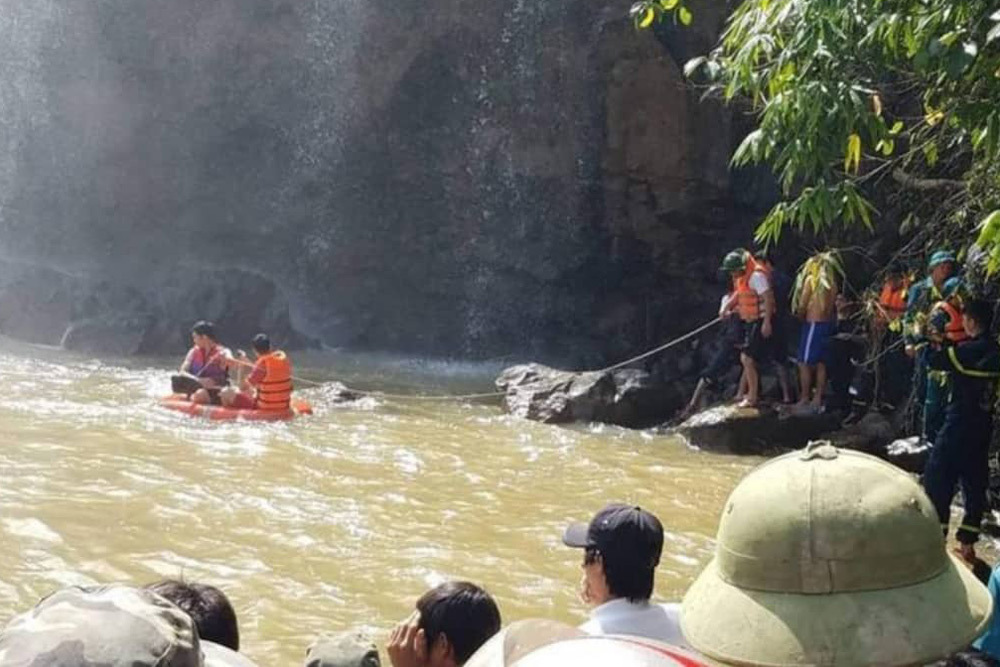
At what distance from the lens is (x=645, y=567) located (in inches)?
125

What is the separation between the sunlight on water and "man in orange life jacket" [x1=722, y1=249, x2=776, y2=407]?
47.7 inches

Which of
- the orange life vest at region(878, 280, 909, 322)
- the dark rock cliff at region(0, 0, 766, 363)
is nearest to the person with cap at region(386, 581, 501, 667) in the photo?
the orange life vest at region(878, 280, 909, 322)

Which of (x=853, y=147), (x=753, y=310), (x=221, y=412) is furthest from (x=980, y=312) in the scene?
(x=221, y=412)

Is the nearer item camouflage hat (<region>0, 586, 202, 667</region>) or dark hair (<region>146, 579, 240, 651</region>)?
camouflage hat (<region>0, 586, 202, 667</region>)

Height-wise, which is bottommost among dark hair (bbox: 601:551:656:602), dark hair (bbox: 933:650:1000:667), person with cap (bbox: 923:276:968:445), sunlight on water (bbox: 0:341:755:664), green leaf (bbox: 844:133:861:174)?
sunlight on water (bbox: 0:341:755:664)

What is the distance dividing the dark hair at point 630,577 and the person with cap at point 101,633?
1.78 meters

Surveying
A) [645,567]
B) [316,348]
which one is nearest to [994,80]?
[645,567]

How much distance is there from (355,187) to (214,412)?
9.48 meters

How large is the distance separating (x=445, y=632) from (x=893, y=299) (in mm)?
8543

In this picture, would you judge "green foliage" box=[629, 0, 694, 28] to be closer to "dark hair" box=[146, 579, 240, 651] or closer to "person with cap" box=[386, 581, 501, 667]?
"person with cap" box=[386, 581, 501, 667]

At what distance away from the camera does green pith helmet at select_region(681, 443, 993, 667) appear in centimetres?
188

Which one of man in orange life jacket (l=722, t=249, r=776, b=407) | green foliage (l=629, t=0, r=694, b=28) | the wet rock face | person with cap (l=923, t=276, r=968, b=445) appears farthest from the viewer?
the wet rock face

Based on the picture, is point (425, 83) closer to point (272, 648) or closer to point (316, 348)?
point (316, 348)

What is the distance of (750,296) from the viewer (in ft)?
39.3
